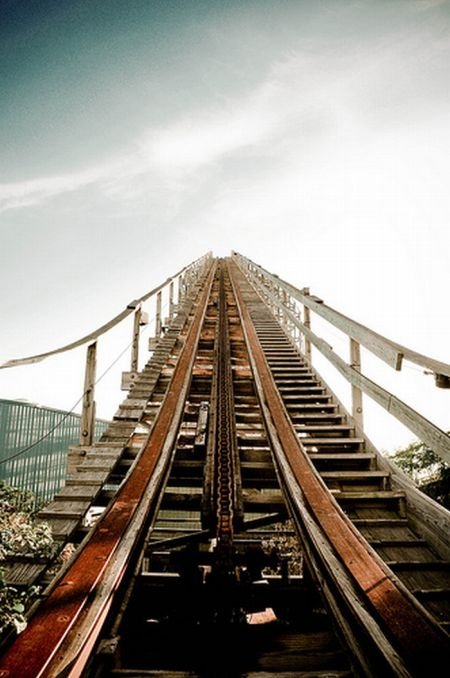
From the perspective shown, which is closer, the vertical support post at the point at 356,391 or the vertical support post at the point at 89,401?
the vertical support post at the point at 89,401

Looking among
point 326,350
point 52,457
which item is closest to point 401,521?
point 326,350

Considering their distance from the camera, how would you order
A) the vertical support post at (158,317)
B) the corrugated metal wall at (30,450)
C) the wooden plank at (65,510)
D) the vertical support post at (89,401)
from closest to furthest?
1. the wooden plank at (65,510)
2. the vertical support post at (89,401)
3. the vertical support post at (158,317)
4. the corrugated metal wall at (30,450)

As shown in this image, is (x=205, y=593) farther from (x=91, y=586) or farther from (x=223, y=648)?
(x=91, y=586)

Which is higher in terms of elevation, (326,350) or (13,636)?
(326,350)

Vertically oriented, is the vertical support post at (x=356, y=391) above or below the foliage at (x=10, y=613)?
above

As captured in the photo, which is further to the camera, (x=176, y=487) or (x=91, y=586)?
(x=176, y=487)

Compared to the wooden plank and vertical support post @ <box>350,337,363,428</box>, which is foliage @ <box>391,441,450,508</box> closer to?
vertical support post @ <box>350,337,363,428</box>

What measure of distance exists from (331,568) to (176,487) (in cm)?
173

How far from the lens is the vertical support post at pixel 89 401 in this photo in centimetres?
370

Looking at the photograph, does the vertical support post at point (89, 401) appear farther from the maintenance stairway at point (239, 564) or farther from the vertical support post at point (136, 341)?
the vertical support post at point (136, 341)

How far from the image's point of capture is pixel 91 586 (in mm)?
1535

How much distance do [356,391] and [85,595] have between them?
3.30 meters

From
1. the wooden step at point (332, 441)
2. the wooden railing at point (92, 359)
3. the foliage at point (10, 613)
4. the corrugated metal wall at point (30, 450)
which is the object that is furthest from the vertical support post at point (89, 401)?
the corrugated metal wall at point (30, 450)

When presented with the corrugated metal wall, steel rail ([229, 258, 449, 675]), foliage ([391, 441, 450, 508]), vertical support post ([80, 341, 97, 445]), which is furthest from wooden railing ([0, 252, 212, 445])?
the corrugated metal wall
